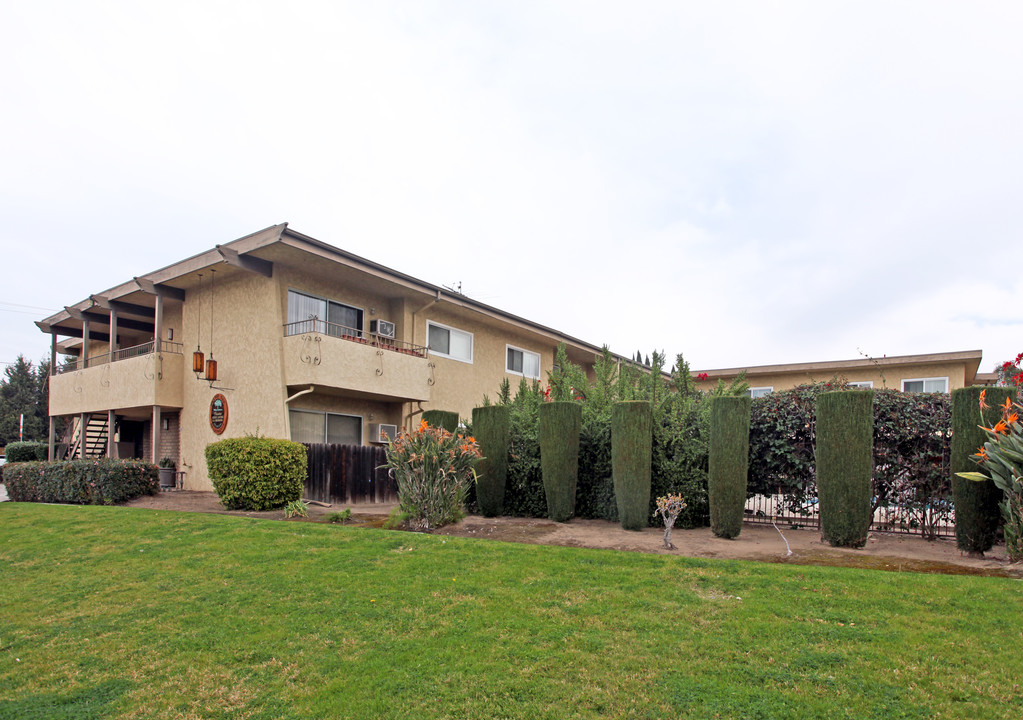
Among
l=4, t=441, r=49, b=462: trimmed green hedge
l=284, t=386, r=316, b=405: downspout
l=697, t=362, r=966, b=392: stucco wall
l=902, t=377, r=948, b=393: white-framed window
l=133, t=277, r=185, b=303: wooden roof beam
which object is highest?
l=133, t=277, r=185, b=303: wooden roof beam

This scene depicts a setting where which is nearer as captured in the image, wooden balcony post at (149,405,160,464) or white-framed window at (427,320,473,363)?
wooden balcony post at (149,405,160,464)

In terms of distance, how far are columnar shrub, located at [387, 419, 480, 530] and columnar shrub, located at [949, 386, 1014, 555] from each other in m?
6.43

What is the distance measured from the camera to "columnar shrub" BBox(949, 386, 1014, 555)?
7527 mm

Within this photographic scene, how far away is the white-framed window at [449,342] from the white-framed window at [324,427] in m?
3.21

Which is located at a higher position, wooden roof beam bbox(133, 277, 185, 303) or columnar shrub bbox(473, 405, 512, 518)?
wooden roof beam bbox(133, 277, 185, 303)

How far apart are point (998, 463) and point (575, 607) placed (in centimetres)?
552

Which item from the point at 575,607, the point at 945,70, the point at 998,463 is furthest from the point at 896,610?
the point at 945,70

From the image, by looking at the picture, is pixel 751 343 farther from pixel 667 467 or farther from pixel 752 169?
pixel 667 467

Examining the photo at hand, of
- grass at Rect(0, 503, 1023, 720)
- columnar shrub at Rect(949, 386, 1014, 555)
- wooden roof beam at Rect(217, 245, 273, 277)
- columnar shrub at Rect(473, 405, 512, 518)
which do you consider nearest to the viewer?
grass at Rect(0, 503, 1023, 720)

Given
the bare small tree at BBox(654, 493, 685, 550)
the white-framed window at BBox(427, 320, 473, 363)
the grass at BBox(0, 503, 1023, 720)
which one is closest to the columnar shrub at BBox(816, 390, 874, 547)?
the bare small tree at BBox(654, 493, 685, 550)

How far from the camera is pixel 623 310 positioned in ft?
73.0

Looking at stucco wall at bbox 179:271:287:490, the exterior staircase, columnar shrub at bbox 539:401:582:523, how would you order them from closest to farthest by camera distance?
1. columnar shrub at bbox 539:401:582:523
2. stucco wall at bbox 179:271:287:490
3. the exterior staircase

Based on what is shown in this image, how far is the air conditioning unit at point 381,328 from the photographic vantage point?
16.4m

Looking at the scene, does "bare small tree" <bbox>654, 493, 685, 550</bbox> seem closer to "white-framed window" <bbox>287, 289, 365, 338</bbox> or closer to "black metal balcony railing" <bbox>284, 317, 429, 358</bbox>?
"black metal balcony railing" <bbox>284, 317, 429, 358</bbox>
